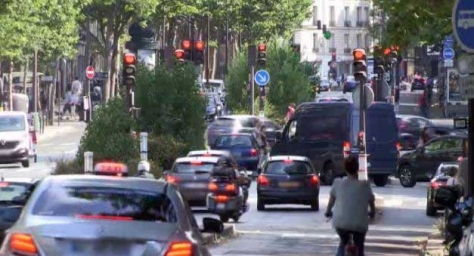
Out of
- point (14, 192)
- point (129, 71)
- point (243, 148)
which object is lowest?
point (243, 148)

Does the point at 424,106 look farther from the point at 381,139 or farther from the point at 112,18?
the point at 381,139

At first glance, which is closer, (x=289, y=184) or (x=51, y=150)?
(x=289, y=184)

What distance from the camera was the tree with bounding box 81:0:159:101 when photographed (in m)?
→ 73.2

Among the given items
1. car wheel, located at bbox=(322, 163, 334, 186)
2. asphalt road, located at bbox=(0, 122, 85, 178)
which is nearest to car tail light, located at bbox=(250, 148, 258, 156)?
car wheel, located at bbox=(322, 163, 334, 186)

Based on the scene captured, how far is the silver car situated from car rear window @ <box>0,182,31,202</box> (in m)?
7.63

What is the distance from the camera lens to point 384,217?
36.7 m

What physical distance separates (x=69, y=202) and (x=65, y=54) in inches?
2545

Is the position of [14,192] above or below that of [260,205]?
above

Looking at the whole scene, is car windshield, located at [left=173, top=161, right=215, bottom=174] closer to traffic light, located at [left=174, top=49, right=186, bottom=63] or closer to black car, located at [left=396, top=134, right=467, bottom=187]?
traffic light, located at [left=174, top=49, right=186, bottom=63]

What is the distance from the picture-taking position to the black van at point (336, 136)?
45656 mm

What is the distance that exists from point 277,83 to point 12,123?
75.3ft

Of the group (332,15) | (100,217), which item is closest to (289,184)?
(100,217)

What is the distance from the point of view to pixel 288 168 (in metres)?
38.2

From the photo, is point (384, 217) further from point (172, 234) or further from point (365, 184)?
point (172, 234)
